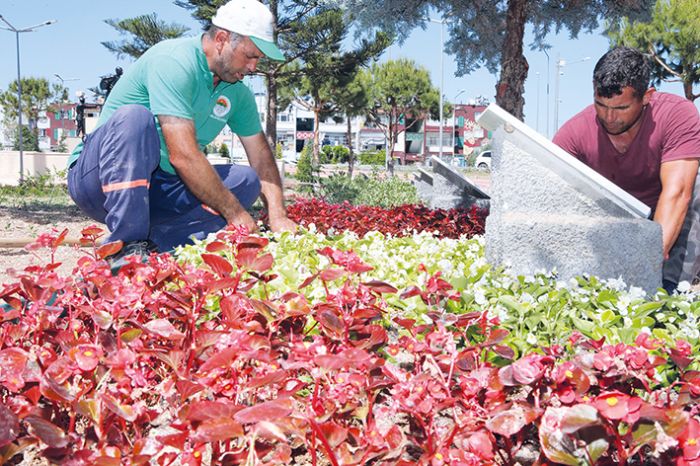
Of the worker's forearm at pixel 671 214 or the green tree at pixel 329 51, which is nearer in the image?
the worker's forearm at pixel 671 214

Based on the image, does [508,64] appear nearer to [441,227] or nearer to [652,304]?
[441,227]

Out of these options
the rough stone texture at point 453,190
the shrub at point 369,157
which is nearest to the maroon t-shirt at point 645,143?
the rough stone texture at point 453,190

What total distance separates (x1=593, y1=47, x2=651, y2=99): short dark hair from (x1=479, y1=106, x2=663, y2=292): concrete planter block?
64 cm

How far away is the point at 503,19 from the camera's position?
9086 mm

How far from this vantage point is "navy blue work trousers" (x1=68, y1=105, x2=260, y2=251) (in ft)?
9.51

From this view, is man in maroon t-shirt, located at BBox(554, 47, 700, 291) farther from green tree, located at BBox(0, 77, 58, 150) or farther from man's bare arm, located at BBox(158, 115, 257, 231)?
green tree, located at BBox(0, 77, 58, 150)

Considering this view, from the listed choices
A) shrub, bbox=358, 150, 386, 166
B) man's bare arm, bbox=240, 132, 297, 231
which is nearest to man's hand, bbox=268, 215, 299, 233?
man's bare arm, bbox=240, 132, 297, 231

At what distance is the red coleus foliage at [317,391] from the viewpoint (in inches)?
46.6

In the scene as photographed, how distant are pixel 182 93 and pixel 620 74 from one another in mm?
2033

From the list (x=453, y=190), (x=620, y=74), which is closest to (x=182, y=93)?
(x=620, y=74)

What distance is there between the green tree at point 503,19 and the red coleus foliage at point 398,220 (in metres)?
3.34

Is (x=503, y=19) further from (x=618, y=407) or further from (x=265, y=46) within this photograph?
(x=618, y=407)

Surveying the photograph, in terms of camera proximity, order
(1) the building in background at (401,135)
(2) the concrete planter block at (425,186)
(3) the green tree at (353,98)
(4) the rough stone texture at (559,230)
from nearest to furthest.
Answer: (4) the rough stone texture at (559,230) → (2) the concrete planter block at (425,186) → (3) the green tree at (353,98) → (1) the building in background at (401,135)

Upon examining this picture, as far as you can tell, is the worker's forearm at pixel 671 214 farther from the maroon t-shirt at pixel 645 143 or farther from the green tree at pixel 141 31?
the green tree at pixel 141 31
